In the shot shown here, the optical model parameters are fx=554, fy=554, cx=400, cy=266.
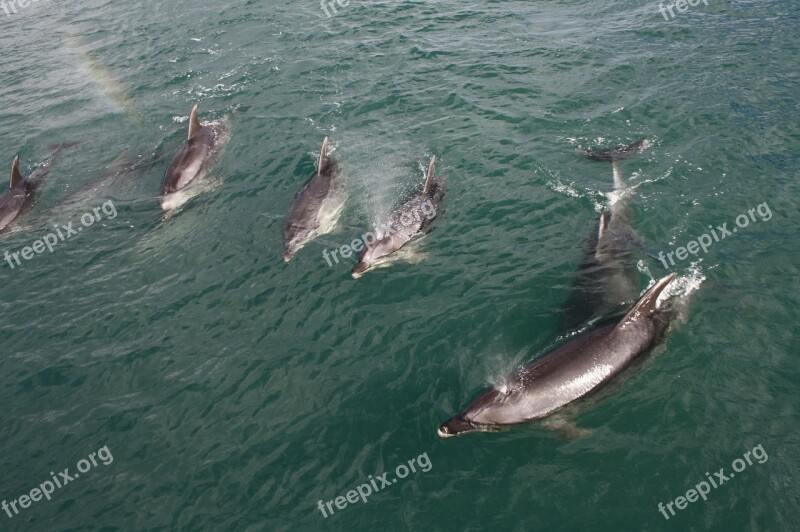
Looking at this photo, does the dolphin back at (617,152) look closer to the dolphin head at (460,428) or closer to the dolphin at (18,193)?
the dolphin head at (460,428)

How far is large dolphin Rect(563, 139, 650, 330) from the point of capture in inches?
578

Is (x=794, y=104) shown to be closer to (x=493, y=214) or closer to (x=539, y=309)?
(x=493, y=214)

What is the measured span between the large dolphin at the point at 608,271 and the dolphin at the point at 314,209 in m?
8.44

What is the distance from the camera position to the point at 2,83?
1353 inches

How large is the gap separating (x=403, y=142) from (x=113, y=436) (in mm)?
14988

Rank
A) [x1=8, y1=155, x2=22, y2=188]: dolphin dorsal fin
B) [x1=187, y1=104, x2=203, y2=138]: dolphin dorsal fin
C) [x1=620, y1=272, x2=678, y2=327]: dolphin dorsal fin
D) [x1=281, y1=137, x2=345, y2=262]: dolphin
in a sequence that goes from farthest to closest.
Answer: [x1=187, y1=104, x2=203, y2=138]: dolphin dorsal fin → [x1=8, y1=155, x2=22, y2=188]: dolphin dorsal fin → [x1=281, y1=137, x2=345, y2=262]: dolphin → [x1=620, y1=272, x2=678, y2=327]: dolphin dorsal fin

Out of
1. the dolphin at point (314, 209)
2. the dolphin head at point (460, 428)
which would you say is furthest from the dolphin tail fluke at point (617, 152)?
the dolphin head at point (460, 428)

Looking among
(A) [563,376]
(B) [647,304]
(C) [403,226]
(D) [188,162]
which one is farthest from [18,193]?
(B) [647,304]

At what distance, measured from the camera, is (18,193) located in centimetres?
2325

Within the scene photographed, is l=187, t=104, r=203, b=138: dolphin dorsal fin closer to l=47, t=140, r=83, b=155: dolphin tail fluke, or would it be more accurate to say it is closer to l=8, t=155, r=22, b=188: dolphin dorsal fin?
l=47, t=140, r=83, b=155: dolphin tail fluke

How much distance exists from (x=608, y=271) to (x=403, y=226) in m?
6.46

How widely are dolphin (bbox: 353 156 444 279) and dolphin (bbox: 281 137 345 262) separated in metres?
2.17

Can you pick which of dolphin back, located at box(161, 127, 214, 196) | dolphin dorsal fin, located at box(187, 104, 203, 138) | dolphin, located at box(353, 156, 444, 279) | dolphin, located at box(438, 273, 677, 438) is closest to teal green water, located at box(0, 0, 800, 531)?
dolphin, located at box(438, 273, 677, 438)

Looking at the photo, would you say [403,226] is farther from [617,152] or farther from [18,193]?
[18,193]
